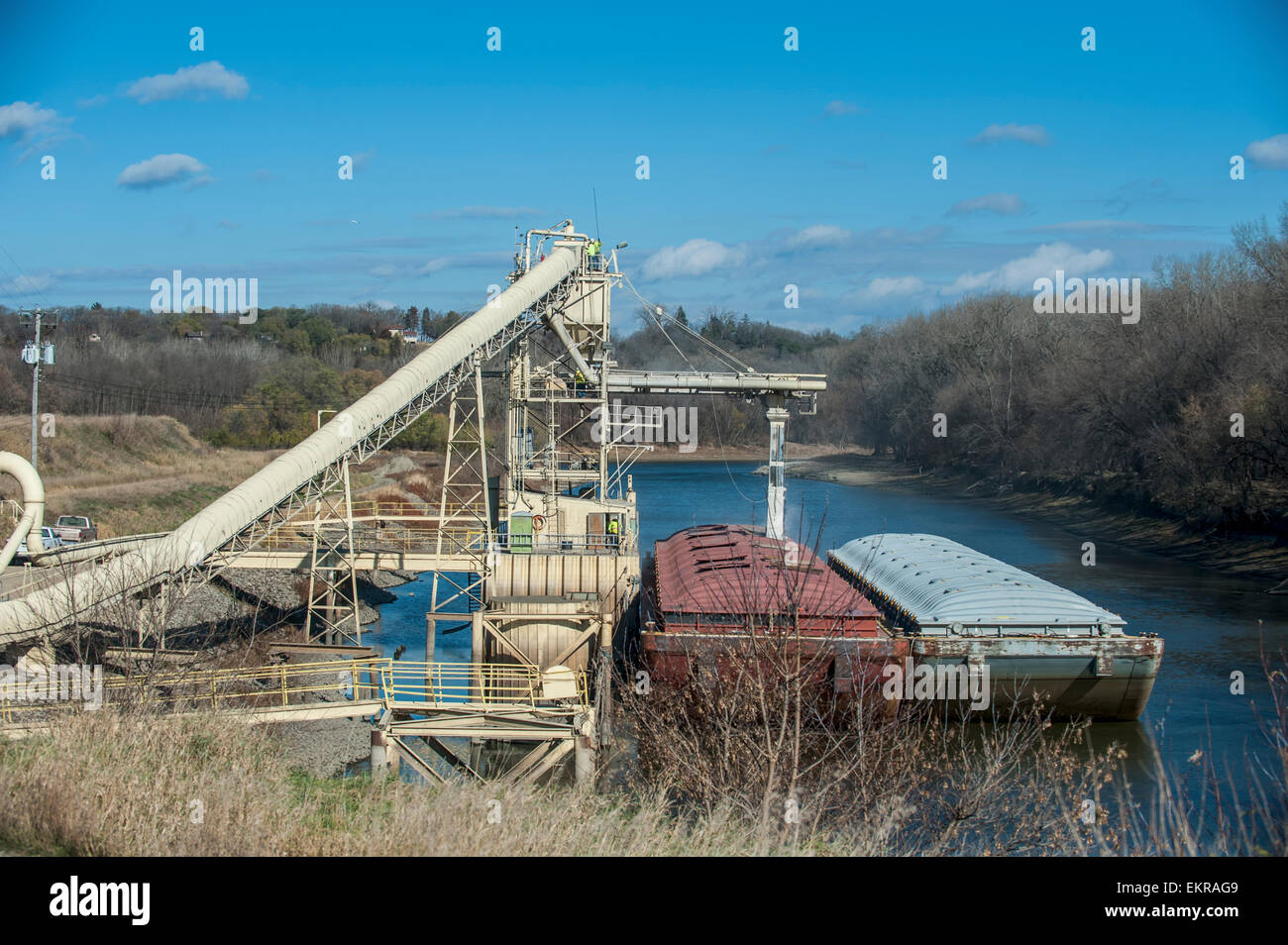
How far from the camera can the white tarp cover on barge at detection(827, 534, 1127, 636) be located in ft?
74.0

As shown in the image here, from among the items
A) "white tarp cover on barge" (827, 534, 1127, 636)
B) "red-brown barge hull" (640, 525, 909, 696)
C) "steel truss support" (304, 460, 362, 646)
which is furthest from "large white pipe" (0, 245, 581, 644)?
"white tarp cover on barge" (827, 534, 1127, 636)

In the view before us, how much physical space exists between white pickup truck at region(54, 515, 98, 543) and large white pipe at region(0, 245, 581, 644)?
36.8ft

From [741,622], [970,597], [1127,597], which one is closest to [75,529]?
[741,622]

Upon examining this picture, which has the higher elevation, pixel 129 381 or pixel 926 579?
pixel 129 381

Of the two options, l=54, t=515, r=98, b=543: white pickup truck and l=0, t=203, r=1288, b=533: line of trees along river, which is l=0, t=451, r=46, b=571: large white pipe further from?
l=0, t=203, r=1288, b=533: line of trees along river

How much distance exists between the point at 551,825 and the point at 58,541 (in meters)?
27.8

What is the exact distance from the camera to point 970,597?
23797 millimetres

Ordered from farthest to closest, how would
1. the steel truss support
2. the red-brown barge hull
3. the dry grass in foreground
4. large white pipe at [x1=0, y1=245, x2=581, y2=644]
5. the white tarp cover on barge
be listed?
the steel truss support < the white tarp cover on barge < large white pipe at [x1=0, y1=245, x2=581, y2=644] < the red-brown barge hull < the dry grass in foreground

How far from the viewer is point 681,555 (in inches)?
1098

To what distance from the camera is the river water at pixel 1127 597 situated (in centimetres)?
2188

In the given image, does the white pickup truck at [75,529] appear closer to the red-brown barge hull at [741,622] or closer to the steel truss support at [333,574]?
the steel truss support at [333,574]

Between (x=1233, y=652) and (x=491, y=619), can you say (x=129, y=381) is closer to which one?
(x=491, y=619)
